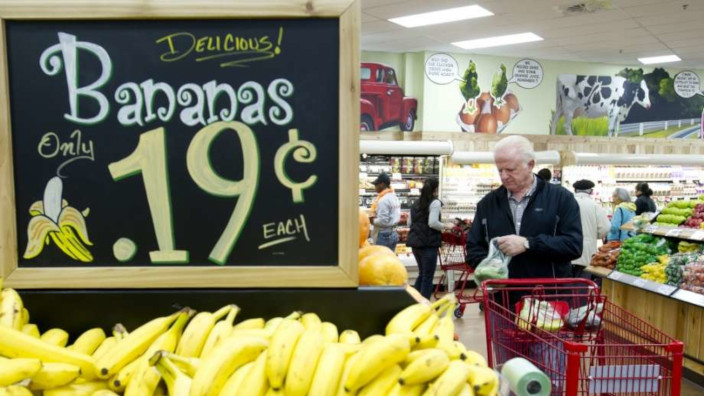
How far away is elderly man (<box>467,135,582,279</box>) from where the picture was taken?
2.69 metres

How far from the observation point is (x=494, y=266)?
8.75ft

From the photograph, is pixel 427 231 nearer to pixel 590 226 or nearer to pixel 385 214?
pixel 385 214

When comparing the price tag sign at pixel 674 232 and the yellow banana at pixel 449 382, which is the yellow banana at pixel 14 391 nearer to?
the yellow banana at pixel 449 382

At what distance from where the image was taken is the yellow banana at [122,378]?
3.58ft

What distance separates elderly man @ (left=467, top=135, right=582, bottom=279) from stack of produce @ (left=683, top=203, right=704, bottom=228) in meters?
2.24

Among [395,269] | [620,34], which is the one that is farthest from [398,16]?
[395,269]

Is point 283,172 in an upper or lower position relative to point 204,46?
lower

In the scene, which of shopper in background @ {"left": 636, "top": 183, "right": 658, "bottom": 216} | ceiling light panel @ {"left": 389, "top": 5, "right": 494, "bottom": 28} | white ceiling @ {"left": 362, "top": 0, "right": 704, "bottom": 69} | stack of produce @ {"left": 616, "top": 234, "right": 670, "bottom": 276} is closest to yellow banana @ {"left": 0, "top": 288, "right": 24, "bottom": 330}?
stack of produce @ {"left": 616, "top": 234, "right": 670, "bottom": 276}

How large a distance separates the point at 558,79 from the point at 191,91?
1012cm

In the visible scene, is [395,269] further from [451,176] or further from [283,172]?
[451,176]

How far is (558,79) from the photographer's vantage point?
1015cm

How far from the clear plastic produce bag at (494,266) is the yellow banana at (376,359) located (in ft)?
5.74

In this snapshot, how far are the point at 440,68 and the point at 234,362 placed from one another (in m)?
8.97

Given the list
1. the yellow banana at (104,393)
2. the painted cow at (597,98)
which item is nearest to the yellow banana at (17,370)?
the yellow banana at (104,393)
